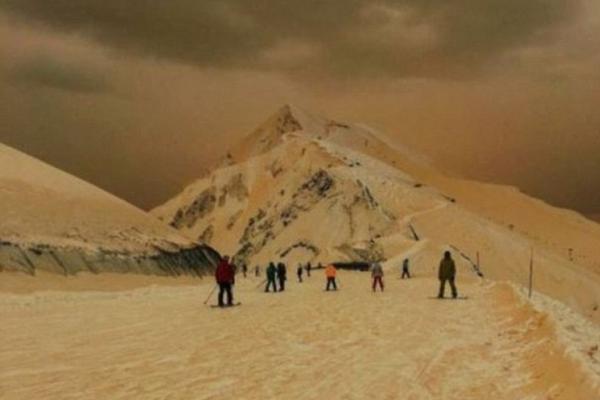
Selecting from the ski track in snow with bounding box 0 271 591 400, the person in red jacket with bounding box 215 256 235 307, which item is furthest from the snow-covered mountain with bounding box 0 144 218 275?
the ski track in snow with bounding box 0 271 591 400

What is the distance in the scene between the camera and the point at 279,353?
17.7 meters

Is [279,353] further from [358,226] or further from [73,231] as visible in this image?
[358,226]

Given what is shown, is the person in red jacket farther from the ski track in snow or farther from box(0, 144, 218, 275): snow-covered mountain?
box(0, 144, 218, 275): snow-covered mountain

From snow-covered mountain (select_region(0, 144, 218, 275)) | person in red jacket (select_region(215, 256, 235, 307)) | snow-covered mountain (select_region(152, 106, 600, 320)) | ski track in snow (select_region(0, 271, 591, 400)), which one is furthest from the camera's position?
snow-covered mountain (select_region(152, 106, 600, 320))

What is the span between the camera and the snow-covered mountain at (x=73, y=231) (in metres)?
60.5

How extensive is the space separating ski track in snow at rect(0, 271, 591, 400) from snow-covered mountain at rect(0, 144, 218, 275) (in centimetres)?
3113

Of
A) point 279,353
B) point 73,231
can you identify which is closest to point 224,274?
point 279,353

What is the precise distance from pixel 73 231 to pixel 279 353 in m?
51.5

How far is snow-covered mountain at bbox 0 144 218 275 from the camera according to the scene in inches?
2382

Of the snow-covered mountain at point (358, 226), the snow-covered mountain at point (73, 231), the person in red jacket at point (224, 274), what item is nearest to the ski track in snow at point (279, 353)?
the person in red jacket at point (224, 274)

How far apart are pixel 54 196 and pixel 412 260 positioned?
44.7 meters

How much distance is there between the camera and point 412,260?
323 feet

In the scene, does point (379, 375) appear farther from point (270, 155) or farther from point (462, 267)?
point (270, 155)

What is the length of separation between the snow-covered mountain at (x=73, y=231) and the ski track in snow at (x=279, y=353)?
31134 millimetres
